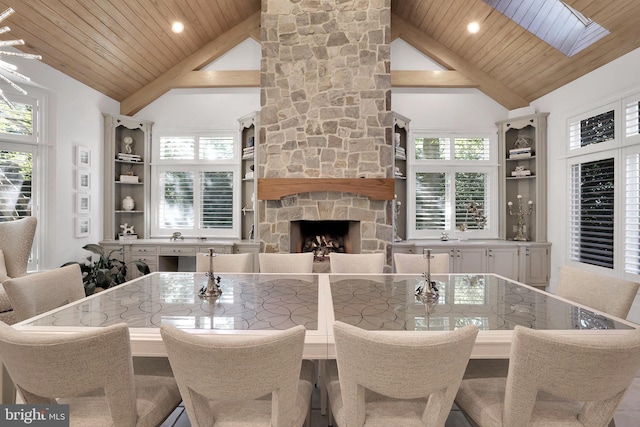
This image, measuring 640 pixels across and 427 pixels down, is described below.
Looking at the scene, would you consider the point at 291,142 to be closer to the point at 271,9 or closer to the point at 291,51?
the point at 291,51

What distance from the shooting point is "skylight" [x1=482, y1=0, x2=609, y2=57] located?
4.12 m

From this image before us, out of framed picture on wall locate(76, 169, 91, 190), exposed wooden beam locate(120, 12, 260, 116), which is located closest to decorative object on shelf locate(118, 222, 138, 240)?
framed picture on wall locate(76, 169, 91, 190)

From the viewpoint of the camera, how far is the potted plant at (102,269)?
14.0ft

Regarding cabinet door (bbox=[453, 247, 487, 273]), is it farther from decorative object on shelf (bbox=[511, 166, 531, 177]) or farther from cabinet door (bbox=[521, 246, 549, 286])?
decorative object on shelf (bbox=[511, 166, 531, 177])

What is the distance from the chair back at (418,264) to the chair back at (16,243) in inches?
153

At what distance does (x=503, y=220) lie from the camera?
5.61 m

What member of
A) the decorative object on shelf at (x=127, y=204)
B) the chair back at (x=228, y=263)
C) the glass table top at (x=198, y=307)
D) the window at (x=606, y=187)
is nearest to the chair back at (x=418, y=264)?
the glass table top at (x=198, y=307)

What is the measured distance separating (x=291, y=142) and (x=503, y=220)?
3.67 metres

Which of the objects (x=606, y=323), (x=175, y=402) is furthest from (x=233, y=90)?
(x=606, y=323)

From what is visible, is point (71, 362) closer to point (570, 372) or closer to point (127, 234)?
point (570, 372)

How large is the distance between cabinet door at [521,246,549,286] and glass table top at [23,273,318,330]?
415 centimetres

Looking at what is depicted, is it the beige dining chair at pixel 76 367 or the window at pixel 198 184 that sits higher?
the window at pixel 198 184

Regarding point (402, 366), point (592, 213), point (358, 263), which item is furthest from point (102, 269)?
point (592, 213)

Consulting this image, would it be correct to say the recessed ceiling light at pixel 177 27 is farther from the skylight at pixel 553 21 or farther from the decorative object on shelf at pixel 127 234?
the skylight at pixel 553 21
